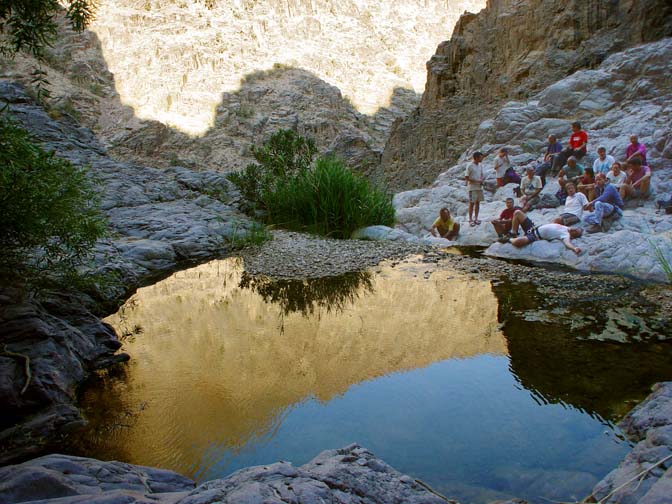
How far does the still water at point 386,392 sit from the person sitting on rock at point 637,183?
4779 millimetres

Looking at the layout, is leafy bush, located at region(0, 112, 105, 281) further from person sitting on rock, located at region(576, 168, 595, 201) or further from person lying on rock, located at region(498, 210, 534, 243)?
person sitting on rock, located at region(576, 168, 595, 201)

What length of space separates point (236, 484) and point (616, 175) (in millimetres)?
9270

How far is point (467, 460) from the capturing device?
7.54 ft

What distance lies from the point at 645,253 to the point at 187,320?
5.47 m

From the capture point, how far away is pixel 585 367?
320 centimetres

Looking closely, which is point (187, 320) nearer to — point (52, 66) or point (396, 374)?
point (396, 374)

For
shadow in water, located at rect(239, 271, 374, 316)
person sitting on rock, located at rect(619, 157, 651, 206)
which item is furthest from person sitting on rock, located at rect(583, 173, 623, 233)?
shadow in water, located at rect(239, 271, 374, 316)

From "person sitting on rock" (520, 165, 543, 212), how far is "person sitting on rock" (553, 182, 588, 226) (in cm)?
187

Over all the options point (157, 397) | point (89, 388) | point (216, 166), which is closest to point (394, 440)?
point (157, 397)

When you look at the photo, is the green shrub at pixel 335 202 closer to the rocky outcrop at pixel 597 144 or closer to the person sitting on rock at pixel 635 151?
the rocky outcrop at pixel 597 144

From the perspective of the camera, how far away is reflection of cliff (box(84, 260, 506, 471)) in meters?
2.71

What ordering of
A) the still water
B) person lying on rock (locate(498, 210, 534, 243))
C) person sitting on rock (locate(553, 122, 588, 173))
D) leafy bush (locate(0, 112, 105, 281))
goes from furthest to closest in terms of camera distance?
person sitting on rock (locate(553, 122, 588, 173)) → person lying on rock (locate(498, 210, 534, 243)) → leafy bush (locate(0, 112, 105, 281)) → the still water

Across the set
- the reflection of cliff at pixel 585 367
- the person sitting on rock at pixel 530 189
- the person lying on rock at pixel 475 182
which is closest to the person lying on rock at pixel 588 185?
the person sitting on rock at pixel 530 189

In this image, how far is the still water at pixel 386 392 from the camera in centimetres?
233
